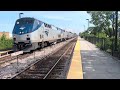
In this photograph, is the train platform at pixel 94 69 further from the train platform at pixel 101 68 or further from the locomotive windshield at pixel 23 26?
the locomotive windshield at pixel 23 26

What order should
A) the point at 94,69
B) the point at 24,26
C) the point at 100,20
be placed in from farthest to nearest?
the point at 100,20 → the point at 24,26 → the point at 94,69

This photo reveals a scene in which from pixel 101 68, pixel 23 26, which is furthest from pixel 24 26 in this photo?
pixel 101 68

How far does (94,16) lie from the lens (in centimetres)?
4119

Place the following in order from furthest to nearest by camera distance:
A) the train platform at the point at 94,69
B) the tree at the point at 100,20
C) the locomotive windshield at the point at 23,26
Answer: the tree at the point at 100,20
the locomotive windshield at the point at 23,26
the train platform at the point at 94,69

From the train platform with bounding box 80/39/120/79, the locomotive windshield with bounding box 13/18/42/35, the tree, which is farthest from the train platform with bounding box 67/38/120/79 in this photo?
the tree

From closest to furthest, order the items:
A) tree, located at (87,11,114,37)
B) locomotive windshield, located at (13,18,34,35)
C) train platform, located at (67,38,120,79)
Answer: train platform, located at (67,38,120,79)
locomotive windshield, located at (13,18,34,35)
tree, located at (87,11,114,37)

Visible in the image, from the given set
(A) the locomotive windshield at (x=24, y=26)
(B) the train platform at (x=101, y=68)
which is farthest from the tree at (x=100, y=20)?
(B) the train platform at (x=101, y=68)

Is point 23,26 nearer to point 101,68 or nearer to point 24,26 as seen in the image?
point 24,26

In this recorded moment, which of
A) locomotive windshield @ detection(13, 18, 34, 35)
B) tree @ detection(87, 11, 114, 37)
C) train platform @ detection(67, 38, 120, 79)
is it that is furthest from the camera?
Answer: tree @ detection(87, 11, 114, 37)

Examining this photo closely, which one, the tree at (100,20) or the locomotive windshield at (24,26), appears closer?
the locomotive windshield at (24,26)

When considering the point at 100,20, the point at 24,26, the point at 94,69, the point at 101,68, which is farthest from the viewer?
the point at 100,20

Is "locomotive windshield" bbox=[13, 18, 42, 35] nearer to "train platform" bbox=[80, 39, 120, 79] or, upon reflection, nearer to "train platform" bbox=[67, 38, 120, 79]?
"train platform" bbox=[67, 38, 120, 79]
